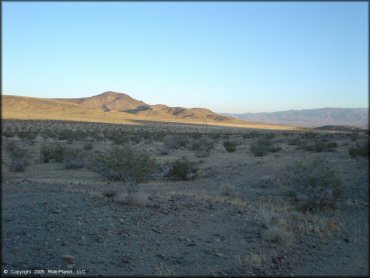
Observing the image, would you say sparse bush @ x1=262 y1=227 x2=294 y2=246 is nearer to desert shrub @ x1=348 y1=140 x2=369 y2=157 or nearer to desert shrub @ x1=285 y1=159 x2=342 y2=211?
desert shrub @ x1=348 y1=140 x2=369 y2=157

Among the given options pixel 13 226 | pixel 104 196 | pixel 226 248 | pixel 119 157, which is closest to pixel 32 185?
pixel 119 157

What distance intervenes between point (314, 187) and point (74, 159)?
57.9 feet

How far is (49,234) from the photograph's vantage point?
8.80 meters

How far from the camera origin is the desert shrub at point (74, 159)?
24703 mm

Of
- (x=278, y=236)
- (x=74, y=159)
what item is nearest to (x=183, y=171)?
(x=74, y=159)

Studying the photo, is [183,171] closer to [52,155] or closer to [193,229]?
[193,229]

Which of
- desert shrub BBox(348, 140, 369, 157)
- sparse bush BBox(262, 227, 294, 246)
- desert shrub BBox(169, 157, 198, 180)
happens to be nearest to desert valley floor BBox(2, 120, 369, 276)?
sparse bush BBox(262, 227, 294, 246)

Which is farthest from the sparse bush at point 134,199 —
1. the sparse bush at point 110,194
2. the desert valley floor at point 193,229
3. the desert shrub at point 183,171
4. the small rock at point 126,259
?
the desert shrub at point 183,171

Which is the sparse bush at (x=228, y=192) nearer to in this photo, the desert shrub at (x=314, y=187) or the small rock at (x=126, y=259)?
the desert shrub at (x=314, y=187)

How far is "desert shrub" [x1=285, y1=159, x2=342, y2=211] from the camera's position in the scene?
11.7m

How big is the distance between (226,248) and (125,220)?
297 centimetres

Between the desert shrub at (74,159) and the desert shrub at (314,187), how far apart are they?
15.6m

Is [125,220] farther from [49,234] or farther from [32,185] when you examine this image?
[32,185]

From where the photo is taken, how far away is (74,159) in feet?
84.0
